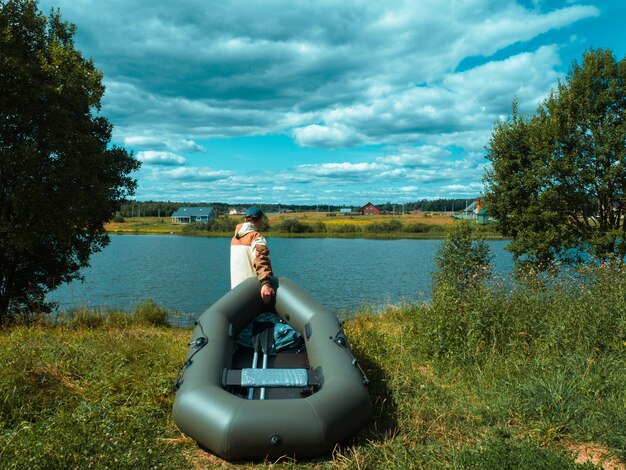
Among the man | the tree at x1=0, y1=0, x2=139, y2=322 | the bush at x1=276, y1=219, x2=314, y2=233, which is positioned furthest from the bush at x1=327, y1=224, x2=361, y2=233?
the man

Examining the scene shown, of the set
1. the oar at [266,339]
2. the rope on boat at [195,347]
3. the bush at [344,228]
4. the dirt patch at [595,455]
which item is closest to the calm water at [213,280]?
the oar at [266,339]

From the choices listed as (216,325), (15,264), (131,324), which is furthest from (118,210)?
Result: (216,325)

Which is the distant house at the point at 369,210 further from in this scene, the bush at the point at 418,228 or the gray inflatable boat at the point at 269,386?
the gray inflatable boat at the point at 269,386

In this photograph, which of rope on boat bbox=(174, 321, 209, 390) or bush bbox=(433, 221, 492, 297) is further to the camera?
bush bbox=(433, 221, 492, 297)

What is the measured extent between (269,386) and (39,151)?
6.87 m

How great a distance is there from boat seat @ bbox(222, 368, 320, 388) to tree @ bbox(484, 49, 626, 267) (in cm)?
1008

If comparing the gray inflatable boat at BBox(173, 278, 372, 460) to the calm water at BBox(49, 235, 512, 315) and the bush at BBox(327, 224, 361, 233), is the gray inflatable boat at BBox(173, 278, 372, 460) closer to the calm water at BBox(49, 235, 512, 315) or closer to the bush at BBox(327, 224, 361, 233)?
the calm water at BBox(49, 235, 512, 315)

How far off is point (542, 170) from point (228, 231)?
47048 millimetres

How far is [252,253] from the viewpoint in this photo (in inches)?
210

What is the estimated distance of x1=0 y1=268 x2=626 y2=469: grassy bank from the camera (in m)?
3.25

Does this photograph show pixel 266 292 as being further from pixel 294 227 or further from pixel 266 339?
pixel 294 227

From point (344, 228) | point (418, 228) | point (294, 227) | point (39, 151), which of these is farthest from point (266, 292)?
point (344, 228)

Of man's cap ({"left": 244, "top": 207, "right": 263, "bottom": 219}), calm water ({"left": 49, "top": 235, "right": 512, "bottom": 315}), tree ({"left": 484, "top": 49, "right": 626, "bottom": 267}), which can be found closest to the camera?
man's cap ({"left": 244, "top": 207, "right": 263, "bottom": 219})

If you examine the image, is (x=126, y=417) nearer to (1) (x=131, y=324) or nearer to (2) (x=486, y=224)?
(1) (x=131, y=324)
